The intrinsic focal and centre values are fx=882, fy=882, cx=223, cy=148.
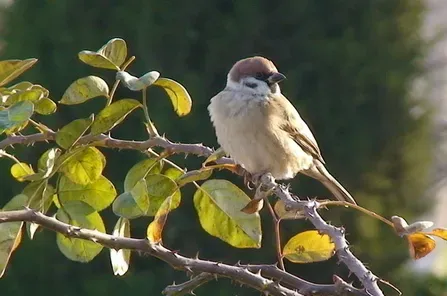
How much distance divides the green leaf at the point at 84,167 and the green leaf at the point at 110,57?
0.16 meters

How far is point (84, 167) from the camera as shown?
5.31 feet

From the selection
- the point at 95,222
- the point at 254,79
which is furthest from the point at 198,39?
the point at 95,222

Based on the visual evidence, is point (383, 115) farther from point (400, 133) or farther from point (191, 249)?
point (191, 249)

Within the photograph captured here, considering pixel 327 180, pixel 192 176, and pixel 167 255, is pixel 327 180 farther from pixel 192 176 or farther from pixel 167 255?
pixel 167 255

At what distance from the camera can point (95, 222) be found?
5.26 ft

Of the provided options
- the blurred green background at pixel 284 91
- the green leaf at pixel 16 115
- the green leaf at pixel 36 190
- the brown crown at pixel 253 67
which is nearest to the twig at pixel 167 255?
the green leaf at pixel 16 115

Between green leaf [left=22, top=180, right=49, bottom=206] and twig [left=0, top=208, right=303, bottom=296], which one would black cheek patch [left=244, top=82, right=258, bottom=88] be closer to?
green leaf [left=22, top=180, right=49, bottom=206]

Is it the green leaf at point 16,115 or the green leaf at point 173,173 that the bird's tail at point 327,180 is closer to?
the green leaf at point 173,173

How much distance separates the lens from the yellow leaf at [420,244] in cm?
127

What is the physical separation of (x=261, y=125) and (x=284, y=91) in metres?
1.81

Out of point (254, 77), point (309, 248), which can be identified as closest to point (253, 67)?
point (254, 77)

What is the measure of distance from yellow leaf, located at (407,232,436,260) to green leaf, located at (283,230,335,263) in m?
0.22

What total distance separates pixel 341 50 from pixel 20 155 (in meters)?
1.95

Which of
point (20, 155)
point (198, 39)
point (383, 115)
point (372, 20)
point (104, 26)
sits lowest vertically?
point (20, 155)
